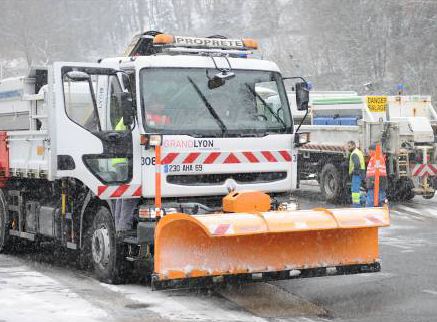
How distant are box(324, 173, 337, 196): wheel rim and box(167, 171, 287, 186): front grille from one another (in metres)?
10.2

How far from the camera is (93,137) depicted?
344 inches

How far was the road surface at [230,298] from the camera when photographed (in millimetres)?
7344

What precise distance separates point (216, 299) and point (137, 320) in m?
1.28

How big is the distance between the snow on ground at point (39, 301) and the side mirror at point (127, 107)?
6.04 feet

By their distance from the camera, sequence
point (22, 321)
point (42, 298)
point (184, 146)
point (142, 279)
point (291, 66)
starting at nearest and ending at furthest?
point (22, 321)
point (42, 298)
point (184, 146)
point (142, 279)
point (291, 66)

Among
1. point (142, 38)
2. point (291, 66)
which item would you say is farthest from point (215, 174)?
point (291, 66)

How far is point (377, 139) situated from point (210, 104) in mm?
Result: 10026

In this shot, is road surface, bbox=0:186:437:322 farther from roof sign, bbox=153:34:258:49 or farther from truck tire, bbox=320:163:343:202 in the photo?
truck tire, bbox=320:163:343:202

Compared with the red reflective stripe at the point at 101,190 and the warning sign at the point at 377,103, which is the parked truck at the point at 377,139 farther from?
the red reflective stripe at the point at 101,190

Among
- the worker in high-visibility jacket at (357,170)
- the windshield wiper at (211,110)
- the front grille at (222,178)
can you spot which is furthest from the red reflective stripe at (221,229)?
the worker in high-visibility jacket at (357,170)

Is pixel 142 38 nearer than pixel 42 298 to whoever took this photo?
No

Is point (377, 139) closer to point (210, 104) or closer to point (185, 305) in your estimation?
point (210, 104)

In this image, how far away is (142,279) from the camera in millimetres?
9367

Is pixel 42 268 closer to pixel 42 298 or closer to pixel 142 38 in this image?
pixel 42 298
